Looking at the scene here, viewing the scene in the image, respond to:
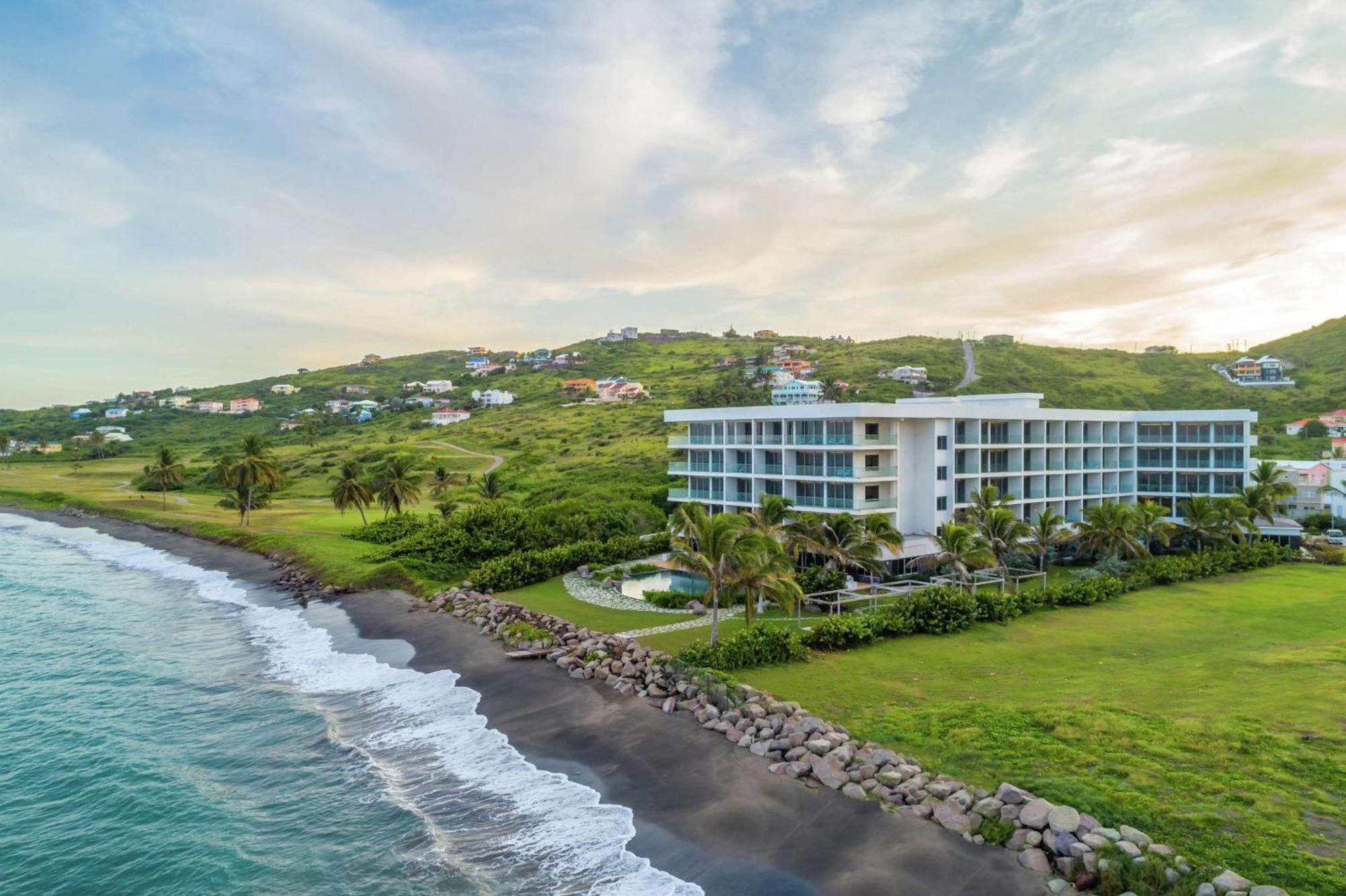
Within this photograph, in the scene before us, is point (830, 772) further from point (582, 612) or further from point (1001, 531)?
point (1001, 531)

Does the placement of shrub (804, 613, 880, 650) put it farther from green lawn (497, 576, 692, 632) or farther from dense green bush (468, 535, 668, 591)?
dense green bush (468, 535, 668, 591)

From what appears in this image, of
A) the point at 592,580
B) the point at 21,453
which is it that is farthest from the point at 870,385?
the point at 21,453

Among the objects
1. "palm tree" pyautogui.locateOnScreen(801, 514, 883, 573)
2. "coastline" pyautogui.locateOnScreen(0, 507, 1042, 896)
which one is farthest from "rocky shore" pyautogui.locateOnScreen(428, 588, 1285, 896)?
"palm tree" pyautogui.locateOnScreen(801, 514, 883, 573)

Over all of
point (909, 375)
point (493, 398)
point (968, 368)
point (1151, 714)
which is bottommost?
point (1151, 714)

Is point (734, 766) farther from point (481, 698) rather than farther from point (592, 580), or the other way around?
point (592, 580)

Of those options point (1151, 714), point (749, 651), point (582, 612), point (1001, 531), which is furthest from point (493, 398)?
point (1151, 714)
